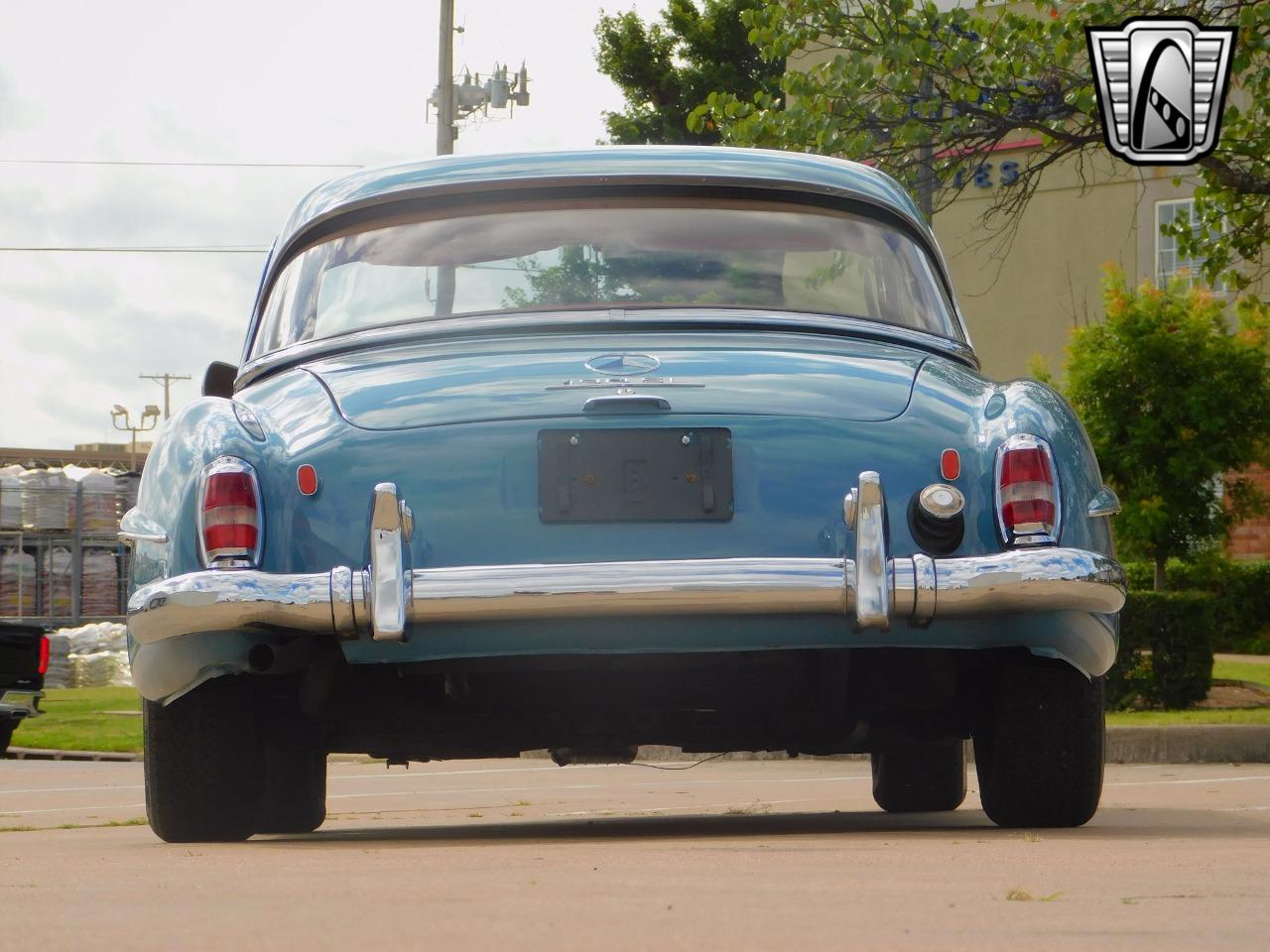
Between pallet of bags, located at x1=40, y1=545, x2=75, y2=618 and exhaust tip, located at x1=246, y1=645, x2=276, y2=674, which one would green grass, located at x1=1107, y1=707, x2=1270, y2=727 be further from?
pallet of bags, located at x1=40, y1=545, x2=75, y2=618

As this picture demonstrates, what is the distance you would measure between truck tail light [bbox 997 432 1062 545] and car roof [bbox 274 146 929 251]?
49.4 inches

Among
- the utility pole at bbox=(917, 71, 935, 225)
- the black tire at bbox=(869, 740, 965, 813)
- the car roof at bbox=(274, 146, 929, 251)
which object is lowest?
the black tire at bbox=(869, 740, 965, 813)

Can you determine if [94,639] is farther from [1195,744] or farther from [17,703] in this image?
[1195,744]

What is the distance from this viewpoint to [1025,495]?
4.86 m

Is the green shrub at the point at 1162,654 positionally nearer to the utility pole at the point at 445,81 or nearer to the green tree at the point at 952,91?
the green tree at the point at 952,91

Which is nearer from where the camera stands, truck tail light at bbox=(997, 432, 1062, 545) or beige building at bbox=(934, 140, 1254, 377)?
truck tail light at bbox=(997, 432, 1062, 545)

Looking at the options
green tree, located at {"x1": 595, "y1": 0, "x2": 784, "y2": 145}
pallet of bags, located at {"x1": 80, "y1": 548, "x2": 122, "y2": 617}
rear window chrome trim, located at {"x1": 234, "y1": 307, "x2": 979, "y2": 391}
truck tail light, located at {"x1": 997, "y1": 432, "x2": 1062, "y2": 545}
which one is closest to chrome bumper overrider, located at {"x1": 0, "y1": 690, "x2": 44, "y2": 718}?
rear window chrome trim, located at {"x1": 234, "y1": 307, "x2": 979, "y2": 391}

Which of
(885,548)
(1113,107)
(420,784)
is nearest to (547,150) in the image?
(885,548)

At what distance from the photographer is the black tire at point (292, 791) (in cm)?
606

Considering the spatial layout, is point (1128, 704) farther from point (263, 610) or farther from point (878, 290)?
point (263, 610)

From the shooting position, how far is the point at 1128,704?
600 inches

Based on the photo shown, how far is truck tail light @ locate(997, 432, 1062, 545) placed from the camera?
4848mm

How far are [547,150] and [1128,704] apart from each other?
1039 centimetres

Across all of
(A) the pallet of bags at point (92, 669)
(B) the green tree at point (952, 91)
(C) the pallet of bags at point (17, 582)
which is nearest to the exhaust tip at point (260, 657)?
(B) the green tree at point (952, 91)
